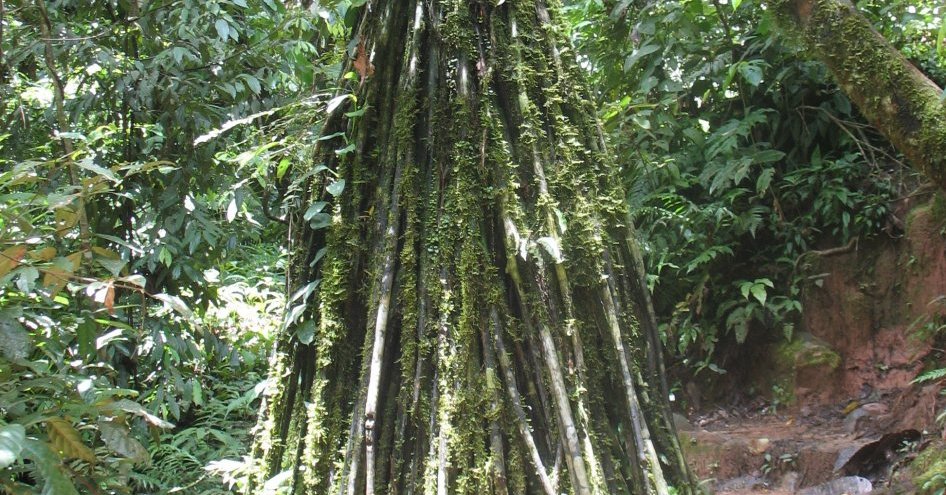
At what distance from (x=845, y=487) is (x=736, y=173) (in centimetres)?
208

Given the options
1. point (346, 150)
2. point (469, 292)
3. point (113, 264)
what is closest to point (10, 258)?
point (113, 264)

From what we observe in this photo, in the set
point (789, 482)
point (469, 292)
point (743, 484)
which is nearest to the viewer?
point (469, 292)

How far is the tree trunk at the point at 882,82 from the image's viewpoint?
3600 millimetres

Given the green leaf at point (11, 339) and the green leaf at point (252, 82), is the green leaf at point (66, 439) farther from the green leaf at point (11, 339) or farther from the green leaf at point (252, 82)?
the green leaf at point (252, 82)

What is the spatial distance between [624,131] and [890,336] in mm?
2416

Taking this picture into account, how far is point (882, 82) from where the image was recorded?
369 centimetres

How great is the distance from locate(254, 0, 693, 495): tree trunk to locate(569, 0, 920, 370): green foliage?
2.89 metres

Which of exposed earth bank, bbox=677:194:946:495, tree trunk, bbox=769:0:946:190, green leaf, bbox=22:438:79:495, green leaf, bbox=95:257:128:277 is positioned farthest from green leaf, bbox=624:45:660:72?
green leaf, bbox=22:438:79:495

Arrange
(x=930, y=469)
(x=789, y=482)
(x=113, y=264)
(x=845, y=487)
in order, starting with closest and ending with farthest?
(x=113, y=264) → (x=930, y=469) → (x=845, y=487) → (x=789, y=482)

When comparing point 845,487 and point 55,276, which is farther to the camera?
point 845,487

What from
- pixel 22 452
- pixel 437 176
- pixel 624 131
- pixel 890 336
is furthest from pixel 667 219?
pixel 22 452

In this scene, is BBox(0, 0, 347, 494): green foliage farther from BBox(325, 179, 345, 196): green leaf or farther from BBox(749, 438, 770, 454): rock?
BBox(749, 438, 770, 454): rock

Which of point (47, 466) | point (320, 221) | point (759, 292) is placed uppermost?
point (759, 292)

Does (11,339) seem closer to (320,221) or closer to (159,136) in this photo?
(320,221)
